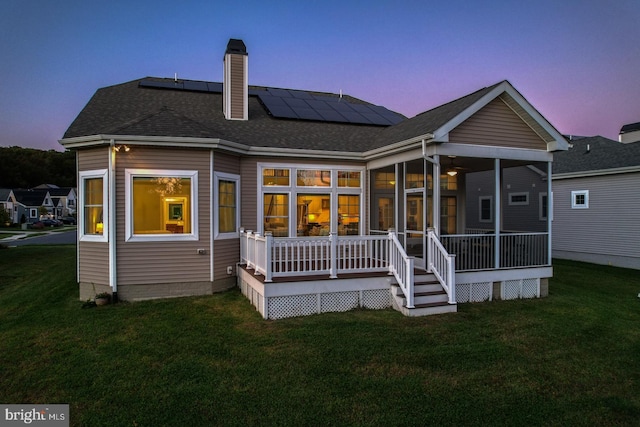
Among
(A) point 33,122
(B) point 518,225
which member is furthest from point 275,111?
(A) point 33,122

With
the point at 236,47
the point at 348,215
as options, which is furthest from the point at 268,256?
the point at 236,47

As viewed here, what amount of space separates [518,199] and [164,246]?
51.6ft

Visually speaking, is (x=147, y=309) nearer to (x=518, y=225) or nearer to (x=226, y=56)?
(x=226, y=56)

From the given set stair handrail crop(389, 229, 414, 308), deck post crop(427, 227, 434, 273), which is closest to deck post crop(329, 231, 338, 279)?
stair handrail crop(389, 229, 414, 308)

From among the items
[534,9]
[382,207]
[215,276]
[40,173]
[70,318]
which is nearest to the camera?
[70,318]

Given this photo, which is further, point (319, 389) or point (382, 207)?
point (382, 207)

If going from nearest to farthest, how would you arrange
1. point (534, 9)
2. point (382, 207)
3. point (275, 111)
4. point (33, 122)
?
point (382, 207), point (275, 111), point (534, 9), point (33, 122)

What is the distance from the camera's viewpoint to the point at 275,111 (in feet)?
38.6

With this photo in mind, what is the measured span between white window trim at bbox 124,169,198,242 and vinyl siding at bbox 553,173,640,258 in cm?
1512

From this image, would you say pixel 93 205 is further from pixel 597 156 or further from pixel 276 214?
pixel 597 156

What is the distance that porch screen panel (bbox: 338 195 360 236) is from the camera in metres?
10.2

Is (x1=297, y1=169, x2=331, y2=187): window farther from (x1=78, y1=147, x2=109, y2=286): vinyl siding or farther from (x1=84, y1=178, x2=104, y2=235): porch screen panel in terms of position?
(x1=84, y1=178, x2=104, y2=235): porch screen panel

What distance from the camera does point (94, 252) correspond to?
7926 mm

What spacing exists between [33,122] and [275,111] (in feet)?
100
